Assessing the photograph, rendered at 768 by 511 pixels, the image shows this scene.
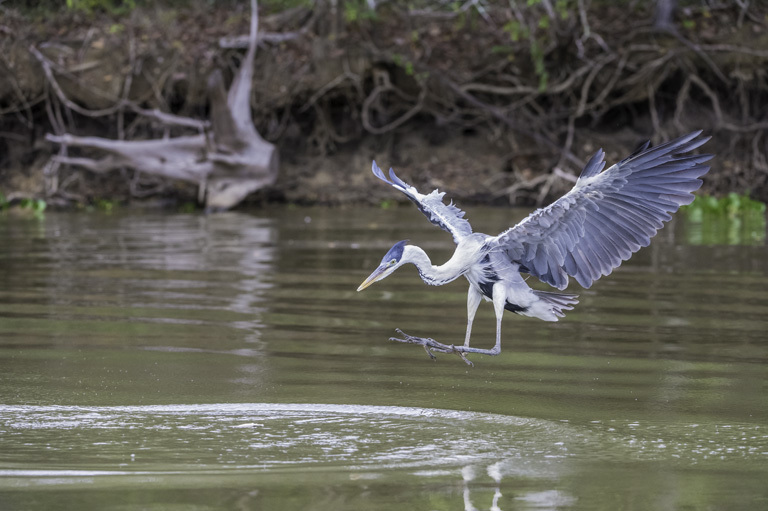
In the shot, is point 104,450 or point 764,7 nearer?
point 104,450

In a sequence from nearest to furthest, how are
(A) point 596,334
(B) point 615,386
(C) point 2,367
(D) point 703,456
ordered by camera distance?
(D) point 703,456 → (B) point 615,386 → (C) point 2,367 → (A) point 596,334

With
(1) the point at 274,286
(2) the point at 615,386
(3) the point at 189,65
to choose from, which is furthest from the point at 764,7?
(2) the point at 615,386

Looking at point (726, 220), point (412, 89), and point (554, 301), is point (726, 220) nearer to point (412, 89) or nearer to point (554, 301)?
point (412, 89)

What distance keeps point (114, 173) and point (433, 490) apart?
48.9 ft

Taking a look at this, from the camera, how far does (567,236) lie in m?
5.22

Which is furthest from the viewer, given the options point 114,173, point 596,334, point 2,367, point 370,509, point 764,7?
point 114,173

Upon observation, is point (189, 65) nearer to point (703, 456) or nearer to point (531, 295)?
point (531, 295)

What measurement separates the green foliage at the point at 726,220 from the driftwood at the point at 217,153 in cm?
539

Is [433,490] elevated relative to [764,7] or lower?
lower

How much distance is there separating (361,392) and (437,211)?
856mm

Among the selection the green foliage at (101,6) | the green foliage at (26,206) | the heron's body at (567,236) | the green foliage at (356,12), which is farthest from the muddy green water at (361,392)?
the green foliage at (101,6)

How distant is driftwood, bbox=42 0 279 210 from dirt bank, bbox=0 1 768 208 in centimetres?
112

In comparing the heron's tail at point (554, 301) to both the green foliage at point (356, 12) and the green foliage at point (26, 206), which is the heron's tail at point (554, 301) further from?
the green foliage at point (356, 12)

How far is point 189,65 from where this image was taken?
17109 millimetres
